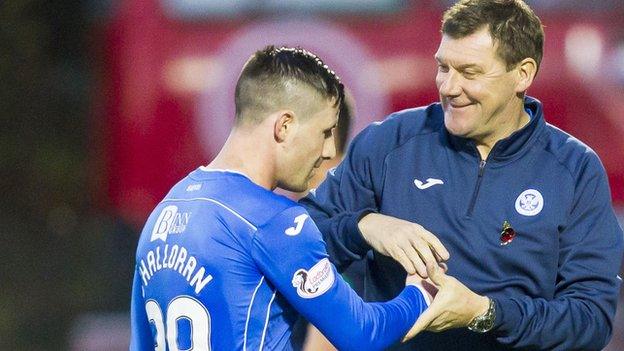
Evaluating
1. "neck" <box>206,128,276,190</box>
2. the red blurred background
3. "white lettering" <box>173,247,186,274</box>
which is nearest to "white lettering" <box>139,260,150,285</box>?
"white lettering" <box>173,247,186,274</box>

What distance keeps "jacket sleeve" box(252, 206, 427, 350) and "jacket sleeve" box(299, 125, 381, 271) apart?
1.33 ft

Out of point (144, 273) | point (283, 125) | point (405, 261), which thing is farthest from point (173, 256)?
point (405, 261)

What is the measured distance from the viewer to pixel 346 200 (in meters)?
4.15

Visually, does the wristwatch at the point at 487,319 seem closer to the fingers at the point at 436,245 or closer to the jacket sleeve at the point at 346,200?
the fingers at the point at 436,245

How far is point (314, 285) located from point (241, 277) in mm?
181

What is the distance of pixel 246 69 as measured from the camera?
3.77 metres

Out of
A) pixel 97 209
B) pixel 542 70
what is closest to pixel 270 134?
pixel 542 70

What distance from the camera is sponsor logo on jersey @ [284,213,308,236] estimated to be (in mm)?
3525

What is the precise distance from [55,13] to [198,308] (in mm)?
7052

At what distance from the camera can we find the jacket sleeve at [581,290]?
12.6 ft

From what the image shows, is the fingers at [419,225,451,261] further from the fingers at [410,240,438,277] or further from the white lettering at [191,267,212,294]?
the white lettering at [191,267,212,294]

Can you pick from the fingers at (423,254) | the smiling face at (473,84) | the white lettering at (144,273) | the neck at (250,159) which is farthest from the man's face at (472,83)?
the white lettering at (144,273)

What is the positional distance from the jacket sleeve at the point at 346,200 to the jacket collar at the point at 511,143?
0.81 feet

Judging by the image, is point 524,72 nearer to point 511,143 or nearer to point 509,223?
point 511,143
